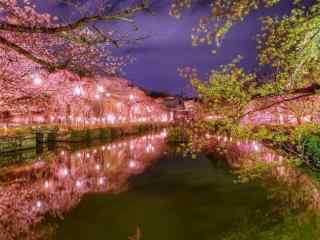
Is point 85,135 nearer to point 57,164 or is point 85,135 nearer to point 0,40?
point 57,164

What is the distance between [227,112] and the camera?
8070mm

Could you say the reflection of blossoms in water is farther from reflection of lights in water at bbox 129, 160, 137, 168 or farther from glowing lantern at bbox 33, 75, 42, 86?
glowing lantern at bbox 33, 75, 42, 86

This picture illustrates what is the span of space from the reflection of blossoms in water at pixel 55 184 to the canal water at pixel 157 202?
0.13 ft

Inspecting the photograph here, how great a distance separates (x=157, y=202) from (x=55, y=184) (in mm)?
6410

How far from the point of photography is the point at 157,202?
1422 cm

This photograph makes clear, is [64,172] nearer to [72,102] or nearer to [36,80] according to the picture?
[36,80]

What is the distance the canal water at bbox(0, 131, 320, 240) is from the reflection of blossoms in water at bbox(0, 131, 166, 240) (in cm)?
4

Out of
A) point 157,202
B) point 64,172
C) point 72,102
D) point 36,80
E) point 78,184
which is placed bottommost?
point 157,202

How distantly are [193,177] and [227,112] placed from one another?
41.0ft

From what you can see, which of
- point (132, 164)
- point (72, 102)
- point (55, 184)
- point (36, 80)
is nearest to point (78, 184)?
point (55, 184)

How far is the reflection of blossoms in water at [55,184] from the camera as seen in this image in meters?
12.2

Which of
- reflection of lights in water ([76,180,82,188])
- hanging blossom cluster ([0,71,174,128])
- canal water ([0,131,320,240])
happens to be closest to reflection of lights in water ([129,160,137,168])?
canal water ([0,131,320,240])

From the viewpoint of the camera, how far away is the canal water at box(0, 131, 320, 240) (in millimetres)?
10391

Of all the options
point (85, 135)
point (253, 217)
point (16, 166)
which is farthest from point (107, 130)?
point (253, 217)
